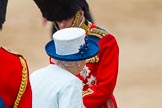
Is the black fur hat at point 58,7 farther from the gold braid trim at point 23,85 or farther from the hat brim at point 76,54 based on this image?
the gold braid trim at point 23,85

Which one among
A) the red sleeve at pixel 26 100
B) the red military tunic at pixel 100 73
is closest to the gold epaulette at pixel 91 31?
the red military tunic at pixel 100 73

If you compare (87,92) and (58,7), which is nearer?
(87,92)

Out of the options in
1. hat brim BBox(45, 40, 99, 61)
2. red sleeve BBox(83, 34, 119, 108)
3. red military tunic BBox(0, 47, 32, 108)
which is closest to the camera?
red military tunic BBox(0, 47, 32, 108)

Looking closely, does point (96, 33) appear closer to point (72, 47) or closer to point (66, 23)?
point (66, 23)

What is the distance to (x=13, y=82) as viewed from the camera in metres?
2.11

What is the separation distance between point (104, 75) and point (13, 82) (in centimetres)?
134

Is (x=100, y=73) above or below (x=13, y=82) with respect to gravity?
below

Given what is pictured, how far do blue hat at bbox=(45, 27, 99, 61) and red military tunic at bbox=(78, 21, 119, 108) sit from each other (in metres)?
0.33

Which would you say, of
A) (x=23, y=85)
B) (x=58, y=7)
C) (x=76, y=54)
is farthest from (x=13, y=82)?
(x=58, y=7)

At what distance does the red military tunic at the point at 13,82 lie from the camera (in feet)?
6.89

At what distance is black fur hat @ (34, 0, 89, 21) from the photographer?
3.49 metres

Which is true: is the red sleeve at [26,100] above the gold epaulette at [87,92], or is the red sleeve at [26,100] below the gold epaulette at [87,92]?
above

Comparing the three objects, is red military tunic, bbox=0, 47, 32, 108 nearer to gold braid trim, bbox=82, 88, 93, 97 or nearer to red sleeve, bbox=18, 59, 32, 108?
→ red sleeve, bbox=18, 59, 32, 108

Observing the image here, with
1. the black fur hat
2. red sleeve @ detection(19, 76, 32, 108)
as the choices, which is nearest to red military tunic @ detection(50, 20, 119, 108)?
the black fur hat
